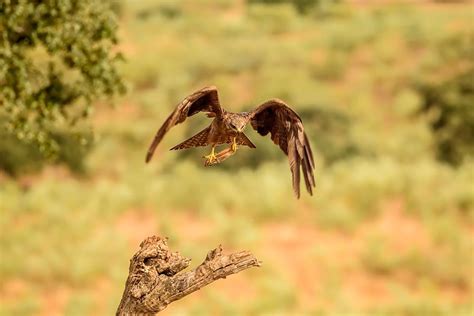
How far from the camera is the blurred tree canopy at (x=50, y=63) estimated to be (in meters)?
10.9

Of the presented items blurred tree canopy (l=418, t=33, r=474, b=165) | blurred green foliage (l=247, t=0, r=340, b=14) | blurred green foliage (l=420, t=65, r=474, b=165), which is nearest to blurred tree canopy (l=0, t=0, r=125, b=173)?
blurred green foliage (l=420, t=65, r=474, b=165)

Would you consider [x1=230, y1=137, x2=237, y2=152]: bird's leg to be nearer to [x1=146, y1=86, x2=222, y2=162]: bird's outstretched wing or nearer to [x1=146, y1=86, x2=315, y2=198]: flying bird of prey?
[x1=146, y1=86, x2=315, y2=198]: flying bird of prey

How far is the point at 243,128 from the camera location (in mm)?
6305

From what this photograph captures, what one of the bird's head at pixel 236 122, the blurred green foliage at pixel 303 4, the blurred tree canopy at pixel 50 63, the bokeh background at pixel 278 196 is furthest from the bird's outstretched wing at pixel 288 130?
the blurred green foliage at pixel 303 4

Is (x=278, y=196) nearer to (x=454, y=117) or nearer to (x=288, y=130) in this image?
(x=454, y=117)

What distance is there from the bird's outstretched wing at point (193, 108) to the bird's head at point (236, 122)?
12 cm

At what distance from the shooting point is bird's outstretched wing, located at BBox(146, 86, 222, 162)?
18.2 feet

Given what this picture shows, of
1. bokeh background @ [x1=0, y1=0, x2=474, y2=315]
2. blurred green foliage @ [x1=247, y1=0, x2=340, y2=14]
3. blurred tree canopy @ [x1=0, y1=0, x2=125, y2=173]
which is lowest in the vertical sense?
blurred tree canopy @ [x1=0, y1=0, x2=125, y2=173]

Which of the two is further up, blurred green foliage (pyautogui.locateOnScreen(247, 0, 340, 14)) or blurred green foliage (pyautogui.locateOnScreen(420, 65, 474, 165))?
blurred green foliage (pyautogui.locateOnScreen(247, 0, 340, 14))

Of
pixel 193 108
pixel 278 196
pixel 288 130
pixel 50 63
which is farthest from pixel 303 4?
pixel 193 108

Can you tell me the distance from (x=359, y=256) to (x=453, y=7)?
3619 centimetres

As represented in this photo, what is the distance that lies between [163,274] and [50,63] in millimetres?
5481

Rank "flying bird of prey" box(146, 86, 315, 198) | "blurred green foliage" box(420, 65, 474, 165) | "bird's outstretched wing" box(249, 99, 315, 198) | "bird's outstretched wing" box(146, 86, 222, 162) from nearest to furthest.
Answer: "bird's outstretched wing" box(146, 86, 222, 162)
"flying bird of prey" box(146, 86, 315, 198)
"bird's outstretched wing" box(249, 99, 315, 198)
"blurred green foliage" box(420, 65, 474, 165)

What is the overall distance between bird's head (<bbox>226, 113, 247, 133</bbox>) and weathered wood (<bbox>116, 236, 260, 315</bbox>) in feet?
3.28
